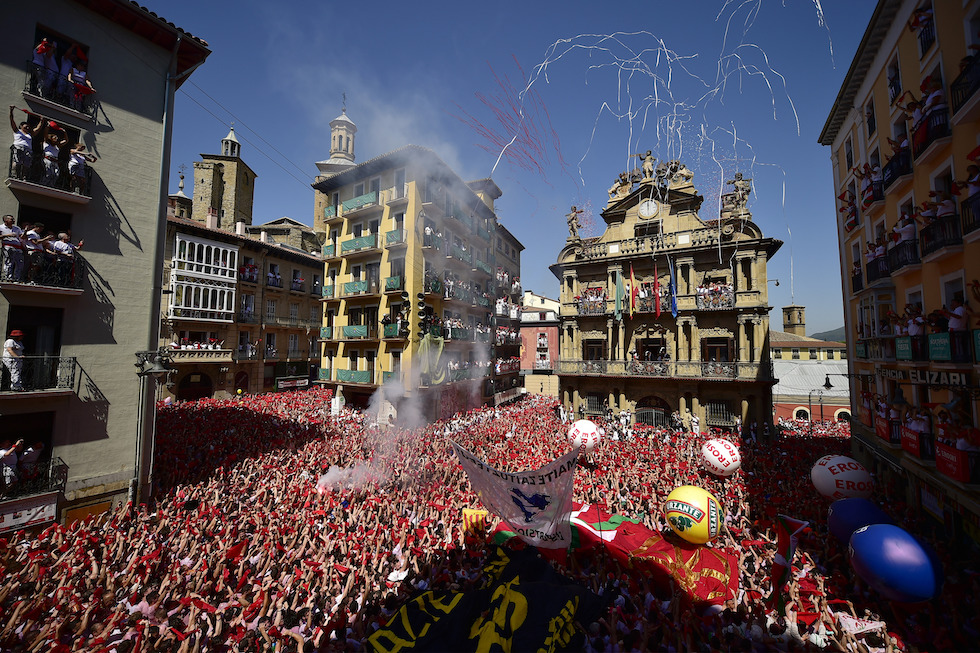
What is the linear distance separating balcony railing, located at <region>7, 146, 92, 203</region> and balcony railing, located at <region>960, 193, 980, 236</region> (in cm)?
2155

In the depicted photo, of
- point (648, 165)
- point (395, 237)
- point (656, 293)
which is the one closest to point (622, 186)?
point (648, 165)

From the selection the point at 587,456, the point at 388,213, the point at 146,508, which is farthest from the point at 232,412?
the point at 587,456

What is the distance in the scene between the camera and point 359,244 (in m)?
24.5

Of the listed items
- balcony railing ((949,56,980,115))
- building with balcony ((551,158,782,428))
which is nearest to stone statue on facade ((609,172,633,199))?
building with balcony ((551,158,782,428))

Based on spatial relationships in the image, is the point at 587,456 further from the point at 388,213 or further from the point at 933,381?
the point at 388,213

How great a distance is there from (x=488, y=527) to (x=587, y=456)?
6.10 metres

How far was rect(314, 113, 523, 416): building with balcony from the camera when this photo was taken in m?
22.8

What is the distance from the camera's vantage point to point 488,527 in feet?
32.1

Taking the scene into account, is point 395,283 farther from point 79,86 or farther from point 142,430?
point 79,86

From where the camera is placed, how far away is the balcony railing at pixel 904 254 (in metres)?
11.7

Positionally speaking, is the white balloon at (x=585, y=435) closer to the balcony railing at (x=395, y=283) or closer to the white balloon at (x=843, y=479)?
the white balloon at (x=843, y=479)

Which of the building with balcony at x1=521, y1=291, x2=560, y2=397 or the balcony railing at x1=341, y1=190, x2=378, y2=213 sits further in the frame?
the building with balcony at x1=521, y1=291, x2=560, y2=397

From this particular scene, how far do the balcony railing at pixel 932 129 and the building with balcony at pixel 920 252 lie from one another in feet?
0.08

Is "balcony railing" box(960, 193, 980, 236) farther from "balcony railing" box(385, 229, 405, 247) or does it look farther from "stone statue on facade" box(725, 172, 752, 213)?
"balcony railing" box(385, 229, 405, 247)
